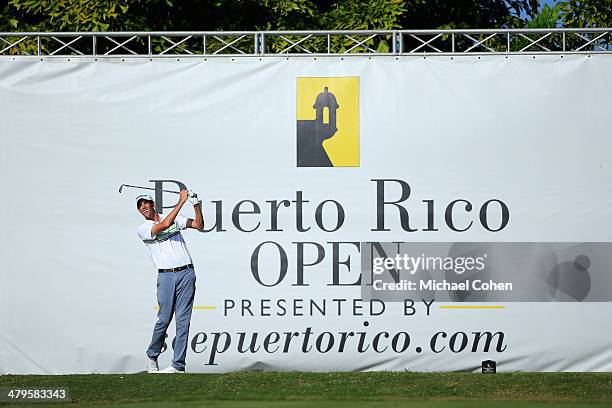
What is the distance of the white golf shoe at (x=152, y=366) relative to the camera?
29.3 ft

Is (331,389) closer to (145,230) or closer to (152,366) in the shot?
(152,366)

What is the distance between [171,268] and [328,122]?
196cm

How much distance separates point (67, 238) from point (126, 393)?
1675mm

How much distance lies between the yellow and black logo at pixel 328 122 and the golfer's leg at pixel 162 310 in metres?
1.61

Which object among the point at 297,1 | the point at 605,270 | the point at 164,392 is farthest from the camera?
the point at 297,1

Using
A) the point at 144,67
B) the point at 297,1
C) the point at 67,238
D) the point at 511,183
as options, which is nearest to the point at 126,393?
the point at 67,238

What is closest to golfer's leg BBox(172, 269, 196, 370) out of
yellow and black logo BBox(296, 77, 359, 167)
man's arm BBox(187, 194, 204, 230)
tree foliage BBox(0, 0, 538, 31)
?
man's arm BBox(187, 194, 204, 230)

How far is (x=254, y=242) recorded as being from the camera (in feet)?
29.4

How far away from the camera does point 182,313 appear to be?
895cm

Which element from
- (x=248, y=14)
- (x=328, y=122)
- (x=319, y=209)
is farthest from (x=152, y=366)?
(x=248, y=14)

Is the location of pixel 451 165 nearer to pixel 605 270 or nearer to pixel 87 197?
pixel 605 270

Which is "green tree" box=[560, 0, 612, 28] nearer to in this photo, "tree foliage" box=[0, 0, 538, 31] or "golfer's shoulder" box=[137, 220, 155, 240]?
"tree foliage" box=[0, 0, 538, 31]

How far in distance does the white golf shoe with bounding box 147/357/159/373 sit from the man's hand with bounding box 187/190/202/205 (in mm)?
1478

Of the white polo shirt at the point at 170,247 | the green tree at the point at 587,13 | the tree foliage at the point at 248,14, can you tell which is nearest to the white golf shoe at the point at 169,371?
the white polo shirt at the point at 170,247
